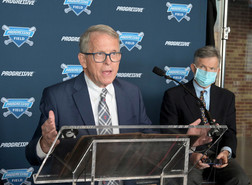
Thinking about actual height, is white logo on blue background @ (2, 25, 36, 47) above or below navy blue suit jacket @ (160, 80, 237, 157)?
above

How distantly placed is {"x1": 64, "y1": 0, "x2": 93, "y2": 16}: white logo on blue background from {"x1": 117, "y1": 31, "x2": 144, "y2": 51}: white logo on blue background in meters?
0.48

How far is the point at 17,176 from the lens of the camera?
3713mm

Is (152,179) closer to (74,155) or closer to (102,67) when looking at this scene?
(74,155)

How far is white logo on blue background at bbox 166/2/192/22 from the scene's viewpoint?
4.16 metres

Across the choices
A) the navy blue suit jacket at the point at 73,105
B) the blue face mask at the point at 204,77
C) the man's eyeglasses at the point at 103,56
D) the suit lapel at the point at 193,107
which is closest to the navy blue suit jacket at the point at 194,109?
the suit lapel at the point at 193,107

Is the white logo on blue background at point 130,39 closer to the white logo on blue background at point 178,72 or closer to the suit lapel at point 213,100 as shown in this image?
the white logo on blue background at point 178,72

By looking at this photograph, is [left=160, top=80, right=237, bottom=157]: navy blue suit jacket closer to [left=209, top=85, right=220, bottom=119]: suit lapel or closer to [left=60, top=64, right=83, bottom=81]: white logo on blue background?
[left=209, top=85, right=220, bottom=119]: suit lapel

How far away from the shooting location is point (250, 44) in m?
5.77

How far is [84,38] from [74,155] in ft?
3.26

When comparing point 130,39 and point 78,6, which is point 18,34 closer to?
point 78,6

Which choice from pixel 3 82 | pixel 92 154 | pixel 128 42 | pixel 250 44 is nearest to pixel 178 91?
pixel 128 42

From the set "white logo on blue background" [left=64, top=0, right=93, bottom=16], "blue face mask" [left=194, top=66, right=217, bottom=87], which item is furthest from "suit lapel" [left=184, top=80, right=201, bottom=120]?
"white logo on blue background" [left=64, top=0, right=93, bottom=16]

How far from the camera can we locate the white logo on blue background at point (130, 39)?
13.1 ft

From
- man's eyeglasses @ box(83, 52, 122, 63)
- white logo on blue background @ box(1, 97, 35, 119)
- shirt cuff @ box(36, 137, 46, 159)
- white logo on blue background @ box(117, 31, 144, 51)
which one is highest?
white logo on blue background @ box(117, 31, 144, 51)
